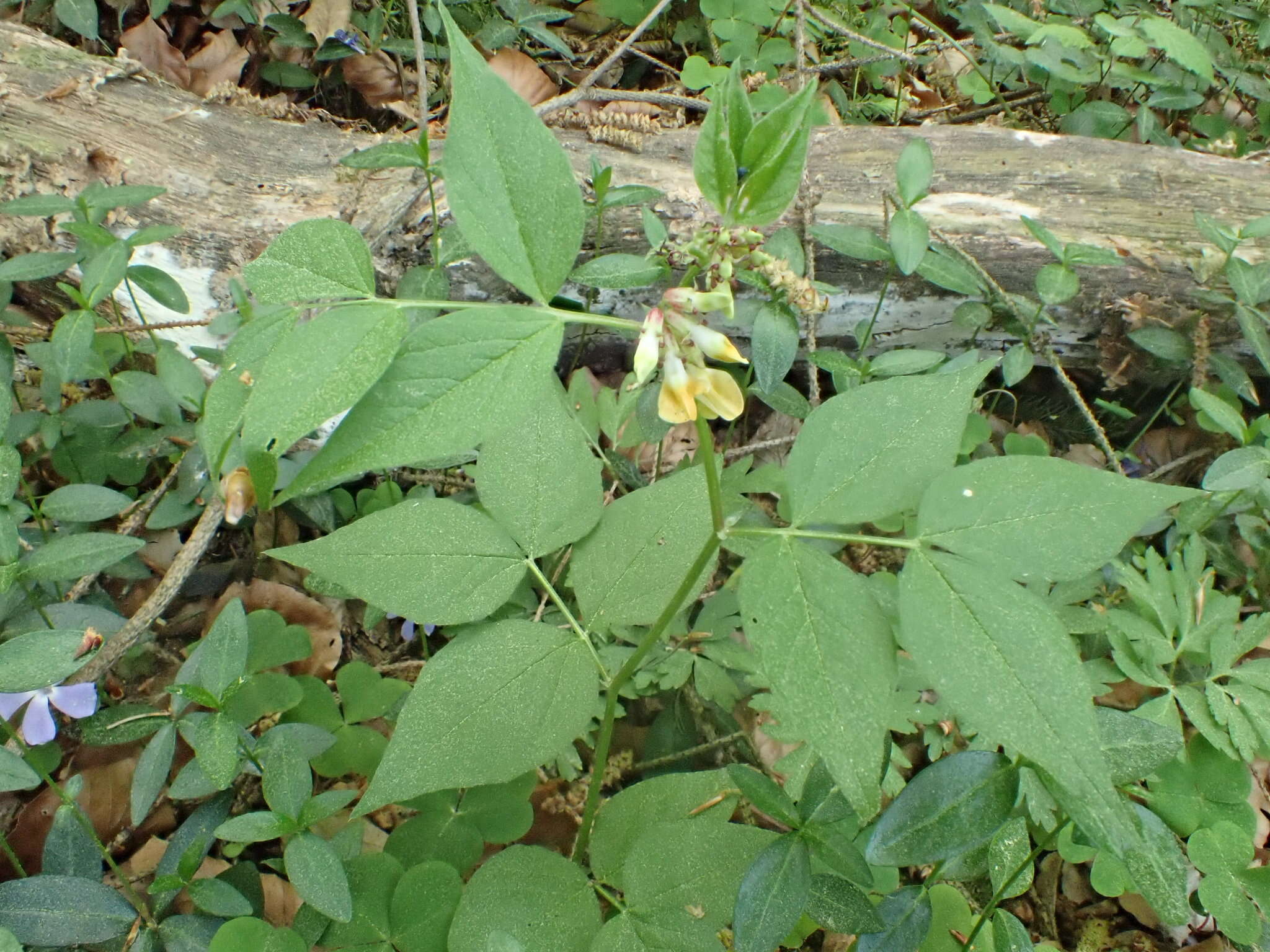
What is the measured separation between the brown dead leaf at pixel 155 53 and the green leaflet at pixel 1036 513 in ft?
10.9

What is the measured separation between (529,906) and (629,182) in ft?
6.22

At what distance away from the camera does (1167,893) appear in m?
1.11

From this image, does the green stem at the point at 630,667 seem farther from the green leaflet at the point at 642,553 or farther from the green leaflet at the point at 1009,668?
the green leaflet at the point at 1009,668

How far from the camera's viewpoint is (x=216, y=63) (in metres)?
3.09

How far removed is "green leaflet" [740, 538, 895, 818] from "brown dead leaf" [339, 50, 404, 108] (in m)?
3.00

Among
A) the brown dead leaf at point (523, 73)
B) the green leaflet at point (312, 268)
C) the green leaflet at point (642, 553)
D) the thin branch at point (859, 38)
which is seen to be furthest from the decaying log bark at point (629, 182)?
the green leaflet at point (312, 268)

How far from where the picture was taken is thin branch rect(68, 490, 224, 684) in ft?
5.38

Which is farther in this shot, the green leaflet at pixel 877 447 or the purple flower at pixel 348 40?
the purple flower at pixel 348 40

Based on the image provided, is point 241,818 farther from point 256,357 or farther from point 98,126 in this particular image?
point 98,126

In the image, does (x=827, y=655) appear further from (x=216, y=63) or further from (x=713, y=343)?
(x=216, y=63)

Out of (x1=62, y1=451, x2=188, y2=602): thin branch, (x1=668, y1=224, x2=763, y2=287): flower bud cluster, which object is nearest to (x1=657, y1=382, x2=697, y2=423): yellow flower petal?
(x1=668, y1=224, x2=763, y2=287): flower bud cluster

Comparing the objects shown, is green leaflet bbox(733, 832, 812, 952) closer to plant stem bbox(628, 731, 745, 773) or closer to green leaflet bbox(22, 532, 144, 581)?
plant stem bbox(628, 731, 745, 773)

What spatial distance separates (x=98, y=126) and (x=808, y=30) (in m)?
2.69

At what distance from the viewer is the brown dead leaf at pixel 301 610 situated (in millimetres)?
2041
